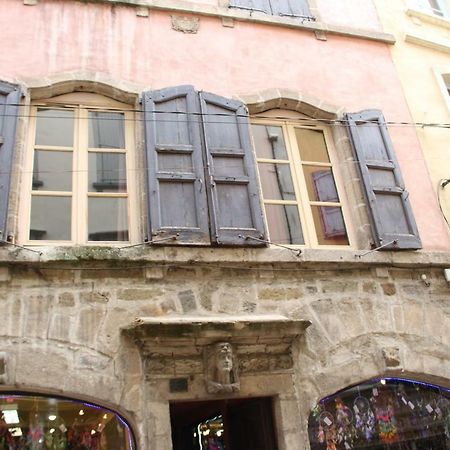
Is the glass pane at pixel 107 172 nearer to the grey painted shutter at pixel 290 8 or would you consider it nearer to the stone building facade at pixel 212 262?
the stone building facade at pixel 212 262

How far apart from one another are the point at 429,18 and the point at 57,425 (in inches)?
265

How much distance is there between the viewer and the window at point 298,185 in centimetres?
496

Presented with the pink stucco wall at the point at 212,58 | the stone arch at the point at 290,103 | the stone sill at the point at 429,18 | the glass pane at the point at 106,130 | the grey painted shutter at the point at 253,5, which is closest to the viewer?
the glass pane at the point at 106,130

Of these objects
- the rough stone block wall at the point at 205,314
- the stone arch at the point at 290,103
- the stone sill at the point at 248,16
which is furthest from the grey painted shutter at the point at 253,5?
→ the rough stone block wall at the point at 205,314

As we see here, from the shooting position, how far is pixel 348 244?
505 centimetres

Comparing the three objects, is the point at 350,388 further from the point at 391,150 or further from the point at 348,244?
the point at 391,150

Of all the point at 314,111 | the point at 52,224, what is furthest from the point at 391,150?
the point at 52,224

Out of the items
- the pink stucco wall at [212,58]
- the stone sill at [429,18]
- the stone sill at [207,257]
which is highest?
the stone sill at [429,18]

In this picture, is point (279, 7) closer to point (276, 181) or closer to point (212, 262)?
point (276, 181)

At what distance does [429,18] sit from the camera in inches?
281

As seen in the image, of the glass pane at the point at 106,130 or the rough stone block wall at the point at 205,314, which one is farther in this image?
the glass pane at the point at 106,130

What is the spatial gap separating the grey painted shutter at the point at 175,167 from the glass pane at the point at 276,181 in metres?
0.73

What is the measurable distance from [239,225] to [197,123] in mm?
1114

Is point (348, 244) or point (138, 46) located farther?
point (138, 46)
